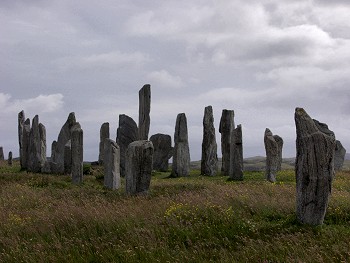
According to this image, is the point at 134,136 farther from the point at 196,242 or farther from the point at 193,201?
the point at 196,242

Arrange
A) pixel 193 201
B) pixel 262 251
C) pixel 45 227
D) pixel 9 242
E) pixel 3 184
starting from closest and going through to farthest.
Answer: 1. pixel 262 251
2. pixel 9 242
3. pixel 45 227
4. pixel 193 201
5. pixel 3 184

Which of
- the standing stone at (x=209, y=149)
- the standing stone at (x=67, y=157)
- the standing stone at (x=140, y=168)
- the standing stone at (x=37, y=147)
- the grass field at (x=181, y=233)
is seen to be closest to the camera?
the grass field at (x=181, y=233)

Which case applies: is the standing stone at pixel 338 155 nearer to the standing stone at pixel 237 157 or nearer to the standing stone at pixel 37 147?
the standing stone at pixel 237 157

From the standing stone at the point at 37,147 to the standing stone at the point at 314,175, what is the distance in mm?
27787

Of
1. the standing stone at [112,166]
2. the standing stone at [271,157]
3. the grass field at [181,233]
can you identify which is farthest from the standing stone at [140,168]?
the standing stone at [271,157]

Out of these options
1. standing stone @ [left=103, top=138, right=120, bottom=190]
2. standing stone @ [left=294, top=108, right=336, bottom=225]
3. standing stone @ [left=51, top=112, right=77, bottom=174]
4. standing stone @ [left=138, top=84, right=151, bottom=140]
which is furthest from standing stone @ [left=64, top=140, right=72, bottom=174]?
standing stone @ [left=294, top=108, right=336, bottom=225]

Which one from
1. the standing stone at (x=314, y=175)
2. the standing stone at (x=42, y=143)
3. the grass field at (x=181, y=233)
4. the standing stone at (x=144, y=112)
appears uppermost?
the standing stone at (x=144, y=112)

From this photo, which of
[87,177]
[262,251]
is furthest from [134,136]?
[262,251]

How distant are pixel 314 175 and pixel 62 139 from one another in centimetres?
2750

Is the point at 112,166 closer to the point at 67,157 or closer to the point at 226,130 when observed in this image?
the point at 67,157

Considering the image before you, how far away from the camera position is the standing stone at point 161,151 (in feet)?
129

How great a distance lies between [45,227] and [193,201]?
4.85 m

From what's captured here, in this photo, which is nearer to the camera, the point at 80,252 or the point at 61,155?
the point at 80,252

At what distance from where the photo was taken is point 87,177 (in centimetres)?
3141
